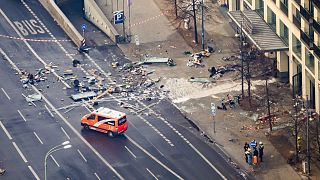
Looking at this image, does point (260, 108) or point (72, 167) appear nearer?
point (72, 167)

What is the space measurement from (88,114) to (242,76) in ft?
60.3

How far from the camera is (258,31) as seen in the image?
153750mm

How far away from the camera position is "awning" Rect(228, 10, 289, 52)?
150 metres

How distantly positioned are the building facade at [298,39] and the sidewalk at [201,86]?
Answer: 263 inches

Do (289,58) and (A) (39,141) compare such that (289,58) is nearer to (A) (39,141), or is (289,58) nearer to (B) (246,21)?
(B) (246,21)

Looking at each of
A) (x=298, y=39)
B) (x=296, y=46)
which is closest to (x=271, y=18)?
(x=296, y=46)

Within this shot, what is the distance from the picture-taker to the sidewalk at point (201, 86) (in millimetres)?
132750

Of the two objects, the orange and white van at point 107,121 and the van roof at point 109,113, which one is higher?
the van roof at point 109,113

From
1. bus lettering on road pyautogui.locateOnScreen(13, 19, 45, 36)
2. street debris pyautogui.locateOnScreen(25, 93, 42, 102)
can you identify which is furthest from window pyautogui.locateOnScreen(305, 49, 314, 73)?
bus lettering on road pyautogui.locateOnScreen(13, 19, 45, 36)

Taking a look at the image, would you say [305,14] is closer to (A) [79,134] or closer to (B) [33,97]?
(A) [79,134]

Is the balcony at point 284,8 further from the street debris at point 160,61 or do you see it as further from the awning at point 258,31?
the street debris at point 160,61

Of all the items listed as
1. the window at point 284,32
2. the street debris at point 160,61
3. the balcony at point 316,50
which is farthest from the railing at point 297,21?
the street debris at point 160,61

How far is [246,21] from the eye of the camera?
156125 millimetres

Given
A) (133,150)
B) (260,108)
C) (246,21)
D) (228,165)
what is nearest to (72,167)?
(133,150)
